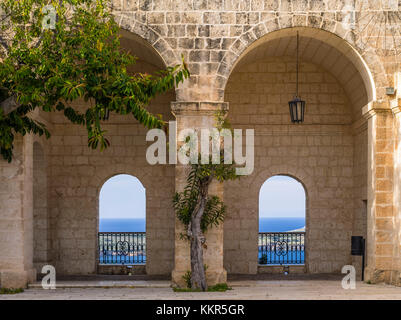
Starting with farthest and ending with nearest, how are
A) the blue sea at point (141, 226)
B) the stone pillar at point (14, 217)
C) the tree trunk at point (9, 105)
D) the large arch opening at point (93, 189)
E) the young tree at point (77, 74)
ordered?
the blue sea at point (141, 226) < the large arch opening at point (93, 189) < the stone pillar at point (14, 217) < the tree trunk at point (9, 105) < the young tree at point (77, 74)

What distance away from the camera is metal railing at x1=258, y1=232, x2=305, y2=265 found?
1238cm

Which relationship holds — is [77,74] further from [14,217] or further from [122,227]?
[122,227]

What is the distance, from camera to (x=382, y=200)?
31.1 ft

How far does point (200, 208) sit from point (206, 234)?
2.31 ft

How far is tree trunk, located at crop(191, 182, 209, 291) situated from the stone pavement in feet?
1.04

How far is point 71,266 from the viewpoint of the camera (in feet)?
39.5

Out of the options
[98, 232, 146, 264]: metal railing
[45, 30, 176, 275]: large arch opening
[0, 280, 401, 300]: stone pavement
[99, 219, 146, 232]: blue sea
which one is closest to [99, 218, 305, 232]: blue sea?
[99, 219, 146, 232]: blue sea

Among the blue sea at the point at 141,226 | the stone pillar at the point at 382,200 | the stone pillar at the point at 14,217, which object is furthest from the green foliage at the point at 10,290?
the blue sea at the point at 141,226

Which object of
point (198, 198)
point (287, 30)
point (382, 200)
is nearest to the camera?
point (198, 198)

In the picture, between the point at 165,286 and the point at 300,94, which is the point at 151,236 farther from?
the point at 300,94

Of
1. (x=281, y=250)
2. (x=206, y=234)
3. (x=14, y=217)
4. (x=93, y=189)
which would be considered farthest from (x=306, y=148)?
(x=14, y=217)

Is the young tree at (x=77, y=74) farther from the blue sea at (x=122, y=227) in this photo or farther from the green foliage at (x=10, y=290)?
the blue sea at (x=122, y=227)

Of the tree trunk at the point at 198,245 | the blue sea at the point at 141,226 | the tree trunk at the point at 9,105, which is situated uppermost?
the tree trunk at the point at 9,105

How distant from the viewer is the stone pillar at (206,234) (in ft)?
30.5
